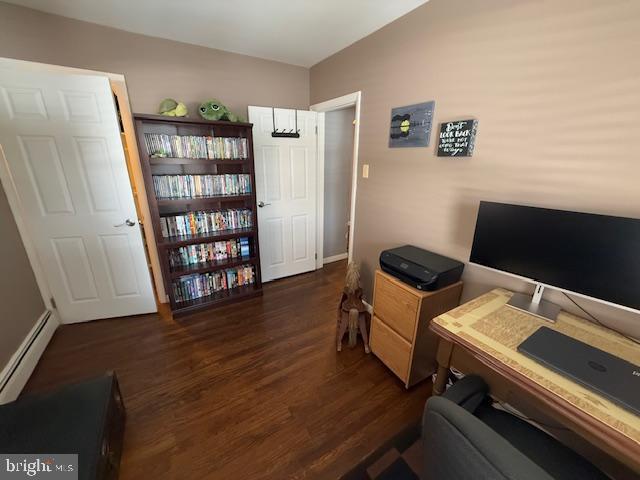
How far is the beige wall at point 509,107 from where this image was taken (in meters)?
1.04

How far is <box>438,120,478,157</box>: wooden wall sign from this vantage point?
150cm

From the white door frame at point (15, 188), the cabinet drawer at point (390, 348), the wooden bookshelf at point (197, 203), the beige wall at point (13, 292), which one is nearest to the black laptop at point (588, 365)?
the cabinet drawer at point (390, 348)

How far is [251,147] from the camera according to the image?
248 cm

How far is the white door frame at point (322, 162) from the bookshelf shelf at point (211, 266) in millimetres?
1025

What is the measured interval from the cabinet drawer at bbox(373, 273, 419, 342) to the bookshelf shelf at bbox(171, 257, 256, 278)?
60.4 inches

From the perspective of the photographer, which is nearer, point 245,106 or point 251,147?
point 251,147

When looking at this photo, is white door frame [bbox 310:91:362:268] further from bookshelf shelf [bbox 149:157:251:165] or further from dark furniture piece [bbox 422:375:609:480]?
dark furniture piece [bbox 422:375:609:480]

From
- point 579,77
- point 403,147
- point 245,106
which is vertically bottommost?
point 403,147

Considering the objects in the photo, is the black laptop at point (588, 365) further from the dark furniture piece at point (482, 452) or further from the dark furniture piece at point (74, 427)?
the dark furniture piece at point (74, 427)

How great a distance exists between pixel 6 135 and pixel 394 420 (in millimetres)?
3309

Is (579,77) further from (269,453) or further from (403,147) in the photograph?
(269,453)

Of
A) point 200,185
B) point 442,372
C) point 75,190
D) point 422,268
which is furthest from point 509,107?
point 75,190

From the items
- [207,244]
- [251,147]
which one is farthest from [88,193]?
[251,147]

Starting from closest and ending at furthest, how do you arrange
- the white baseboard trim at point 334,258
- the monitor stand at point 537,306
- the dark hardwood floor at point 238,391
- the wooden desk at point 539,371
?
1. the wooden desk at point 539,371
2. the monitor stand at point 537,306
3. the dark hardwood floor at point 238,391
4. the white baseboard trim at point 334,258
